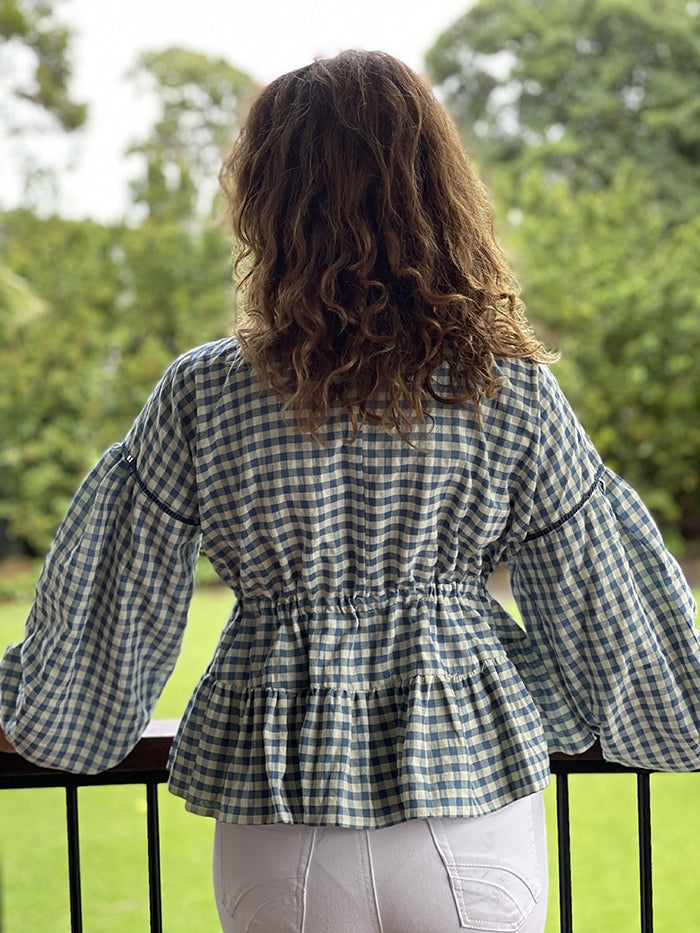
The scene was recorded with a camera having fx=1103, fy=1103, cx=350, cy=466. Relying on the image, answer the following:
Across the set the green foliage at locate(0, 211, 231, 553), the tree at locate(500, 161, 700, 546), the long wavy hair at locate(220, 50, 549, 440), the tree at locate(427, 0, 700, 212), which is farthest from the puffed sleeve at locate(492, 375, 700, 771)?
the tree at locate(427, 0, 700, 212)

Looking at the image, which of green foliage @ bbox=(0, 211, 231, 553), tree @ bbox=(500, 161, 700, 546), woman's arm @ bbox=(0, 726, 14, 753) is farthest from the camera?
green foliage @ bbox=(0, 211, 231, 553)

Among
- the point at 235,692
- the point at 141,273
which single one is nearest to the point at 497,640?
the point at 235,692

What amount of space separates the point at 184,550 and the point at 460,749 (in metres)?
0.30

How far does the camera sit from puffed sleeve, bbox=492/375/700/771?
3.12ft

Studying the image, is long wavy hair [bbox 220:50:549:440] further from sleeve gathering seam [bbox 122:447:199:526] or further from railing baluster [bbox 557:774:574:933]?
railing baluster [bbox 557:774:574:933]

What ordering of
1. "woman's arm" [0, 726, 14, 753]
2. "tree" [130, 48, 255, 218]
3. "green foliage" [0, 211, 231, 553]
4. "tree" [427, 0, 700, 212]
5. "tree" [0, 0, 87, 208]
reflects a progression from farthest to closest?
1. "tree" [130, 48, 255, 218]
2. "tree" [427, 0, 700, 212]
3. "tree" [0, 0, 87, 208]
4. "green foliage" [0, 211, 231, 553]
5. "woman's arm" [0, 726, 14, 753]

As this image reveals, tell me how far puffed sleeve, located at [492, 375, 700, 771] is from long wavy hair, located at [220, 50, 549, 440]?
0.40 ft

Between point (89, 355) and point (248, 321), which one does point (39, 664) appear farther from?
point (89, 355)

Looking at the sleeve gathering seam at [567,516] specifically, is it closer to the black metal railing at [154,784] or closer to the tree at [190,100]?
the black metal railing at [154,784]

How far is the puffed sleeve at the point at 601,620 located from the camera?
3.12ft

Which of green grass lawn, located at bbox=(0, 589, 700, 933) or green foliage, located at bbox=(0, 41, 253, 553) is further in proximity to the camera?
green foliage, located at bbox=(0, 41, 253, 553)

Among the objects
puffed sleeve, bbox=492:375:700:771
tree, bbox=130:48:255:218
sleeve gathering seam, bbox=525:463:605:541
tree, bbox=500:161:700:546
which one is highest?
tree, bbox=130:48:255:218

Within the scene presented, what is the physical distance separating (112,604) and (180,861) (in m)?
3.71

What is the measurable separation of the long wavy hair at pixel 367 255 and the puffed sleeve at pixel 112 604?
0.43 ft
